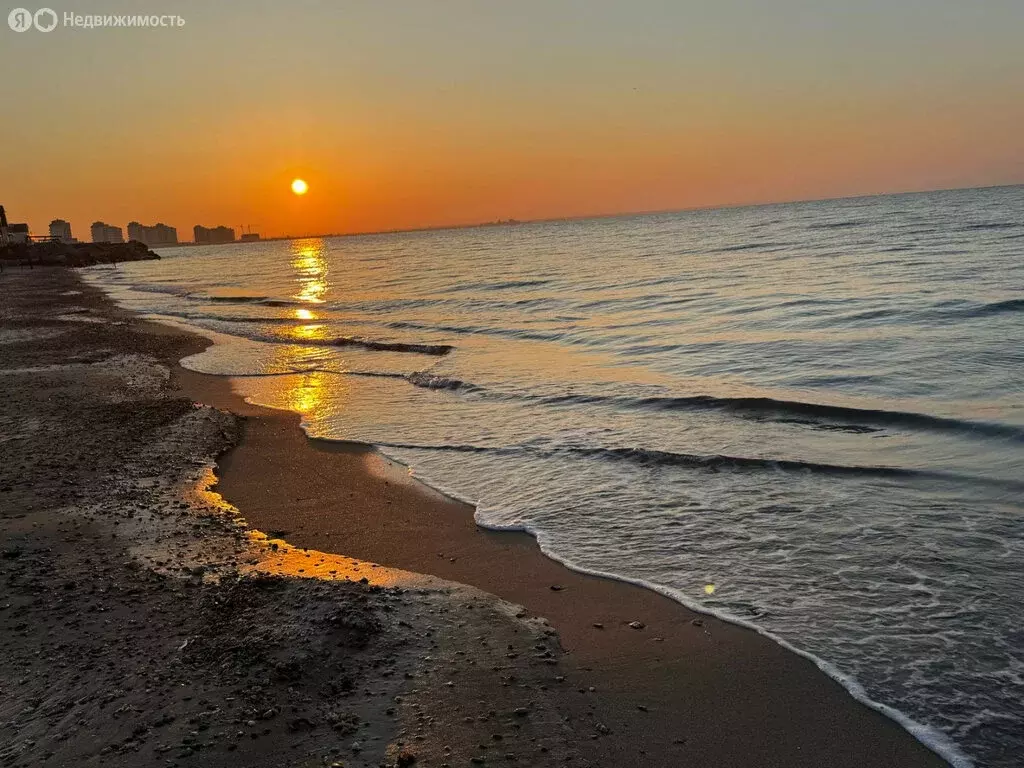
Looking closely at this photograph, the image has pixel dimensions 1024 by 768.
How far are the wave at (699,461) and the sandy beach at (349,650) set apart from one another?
1.88m

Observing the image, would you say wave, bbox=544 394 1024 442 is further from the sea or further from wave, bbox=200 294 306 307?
wave, bbox=200 294 306 307

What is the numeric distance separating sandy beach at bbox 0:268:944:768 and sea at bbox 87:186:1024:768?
49cm

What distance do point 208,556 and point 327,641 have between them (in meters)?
2.07

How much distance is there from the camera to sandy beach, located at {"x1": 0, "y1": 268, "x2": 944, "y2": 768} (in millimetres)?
3625

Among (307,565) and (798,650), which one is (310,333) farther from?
(798,650)

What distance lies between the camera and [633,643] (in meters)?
4.79

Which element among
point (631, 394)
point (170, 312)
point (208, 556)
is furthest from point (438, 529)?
point (170, 312)

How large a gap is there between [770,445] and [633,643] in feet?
17.0

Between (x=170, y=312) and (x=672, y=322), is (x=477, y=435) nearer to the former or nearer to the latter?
(x=672, y=322)

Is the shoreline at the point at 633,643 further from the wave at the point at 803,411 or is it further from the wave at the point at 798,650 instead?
the wave at the point at 803,411

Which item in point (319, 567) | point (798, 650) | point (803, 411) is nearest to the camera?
point (798, 650)

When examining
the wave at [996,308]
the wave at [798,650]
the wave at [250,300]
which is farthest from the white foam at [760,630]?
the wave at [250,300]

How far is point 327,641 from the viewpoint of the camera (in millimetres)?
4516

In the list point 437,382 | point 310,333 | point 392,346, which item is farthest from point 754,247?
point 437,382
